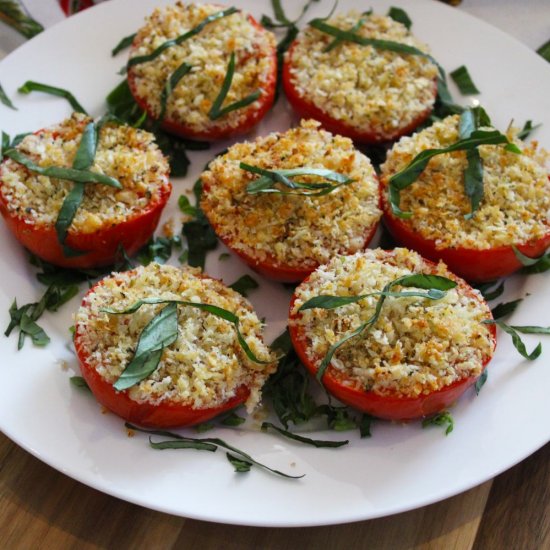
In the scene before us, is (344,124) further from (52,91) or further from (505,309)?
(52,91)

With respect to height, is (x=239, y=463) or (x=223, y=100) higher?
(x=223, y=100)

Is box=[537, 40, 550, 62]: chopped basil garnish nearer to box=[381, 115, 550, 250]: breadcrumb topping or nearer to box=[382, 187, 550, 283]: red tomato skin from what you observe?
box=[381, 115, 550, 250]: breadcrumb topping

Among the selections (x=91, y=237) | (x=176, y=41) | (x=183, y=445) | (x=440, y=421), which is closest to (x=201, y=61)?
(x=176, y=41)

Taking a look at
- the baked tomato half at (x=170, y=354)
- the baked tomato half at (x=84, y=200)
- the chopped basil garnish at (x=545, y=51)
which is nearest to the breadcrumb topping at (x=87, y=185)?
the baked tomato half at (x=84, y=200)

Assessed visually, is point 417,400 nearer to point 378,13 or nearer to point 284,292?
point 284,292

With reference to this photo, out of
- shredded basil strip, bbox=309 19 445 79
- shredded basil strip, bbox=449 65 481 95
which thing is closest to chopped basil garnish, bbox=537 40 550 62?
shredded basil strip, bbox=449 65 481 95

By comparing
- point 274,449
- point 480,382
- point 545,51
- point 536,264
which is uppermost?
point 545,51

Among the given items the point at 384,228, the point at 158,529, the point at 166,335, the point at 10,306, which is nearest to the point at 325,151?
the point at 384,228

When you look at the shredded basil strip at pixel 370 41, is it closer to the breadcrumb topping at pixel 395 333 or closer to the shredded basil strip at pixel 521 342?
the breadcrumb topping at pixel 395 333
